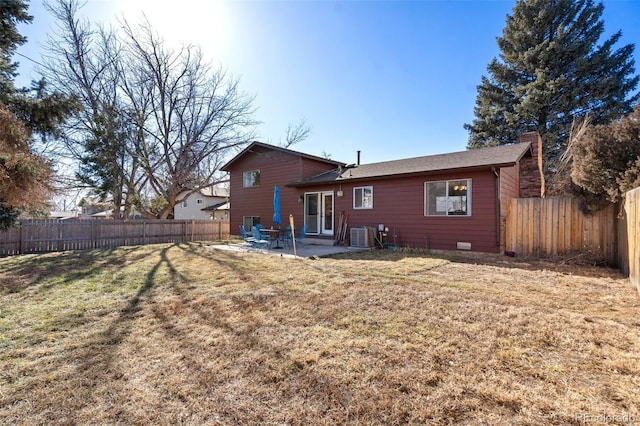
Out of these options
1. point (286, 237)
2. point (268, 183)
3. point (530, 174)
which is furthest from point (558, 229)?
point (268, 183)

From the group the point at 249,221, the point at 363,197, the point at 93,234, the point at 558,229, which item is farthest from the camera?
the point at 249,221

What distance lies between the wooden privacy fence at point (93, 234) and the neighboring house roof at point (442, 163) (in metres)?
6.86

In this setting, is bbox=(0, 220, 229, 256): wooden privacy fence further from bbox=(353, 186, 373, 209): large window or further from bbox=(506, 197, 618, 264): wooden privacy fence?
bbox=(506, 197, 618, 264): wooden privacy fence

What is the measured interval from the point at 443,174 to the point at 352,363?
26.4 feet

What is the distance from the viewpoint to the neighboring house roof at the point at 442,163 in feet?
28.6

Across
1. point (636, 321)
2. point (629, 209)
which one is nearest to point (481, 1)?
point (629, 209)

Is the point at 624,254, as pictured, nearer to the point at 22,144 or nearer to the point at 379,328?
the point at 379,328

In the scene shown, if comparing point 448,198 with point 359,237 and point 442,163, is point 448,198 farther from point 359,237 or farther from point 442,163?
point 359,237

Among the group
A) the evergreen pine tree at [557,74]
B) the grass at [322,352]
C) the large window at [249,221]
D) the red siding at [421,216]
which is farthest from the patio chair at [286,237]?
the evergreen pine tree at [557,74]

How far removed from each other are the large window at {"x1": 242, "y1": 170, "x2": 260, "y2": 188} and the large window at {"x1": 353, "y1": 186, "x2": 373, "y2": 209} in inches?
228

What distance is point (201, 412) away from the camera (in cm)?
198

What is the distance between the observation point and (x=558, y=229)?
8000 millimetres

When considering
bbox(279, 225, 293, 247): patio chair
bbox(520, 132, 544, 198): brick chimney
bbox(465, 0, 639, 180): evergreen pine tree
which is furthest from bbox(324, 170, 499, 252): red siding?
bbox(465, 0, 639, 180): evergreen pine tree

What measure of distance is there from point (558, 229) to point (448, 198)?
285 cm
